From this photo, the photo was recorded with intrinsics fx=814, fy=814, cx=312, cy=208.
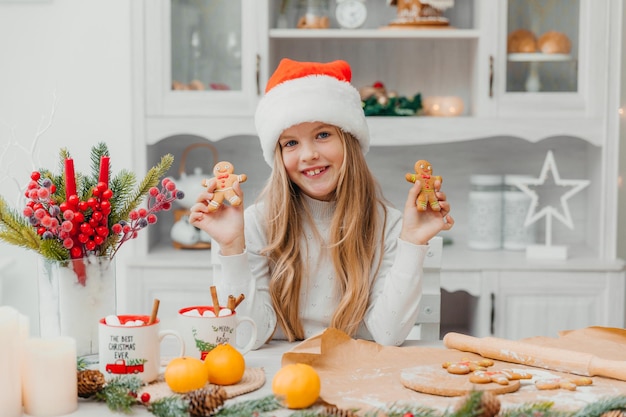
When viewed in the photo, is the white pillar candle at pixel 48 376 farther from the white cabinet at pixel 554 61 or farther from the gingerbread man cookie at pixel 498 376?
the white cabinet at pixel 554 61

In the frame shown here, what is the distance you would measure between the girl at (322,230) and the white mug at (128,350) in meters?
0.47

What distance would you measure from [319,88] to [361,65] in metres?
1.46

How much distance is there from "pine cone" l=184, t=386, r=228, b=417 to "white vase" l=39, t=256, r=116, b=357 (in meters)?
0.33

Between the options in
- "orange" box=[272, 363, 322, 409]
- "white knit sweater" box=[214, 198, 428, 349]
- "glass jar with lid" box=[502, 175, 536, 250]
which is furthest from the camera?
"glass jar with lid" box=[502, 175, 536, 250]

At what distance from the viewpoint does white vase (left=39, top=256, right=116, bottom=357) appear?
1.32 meters

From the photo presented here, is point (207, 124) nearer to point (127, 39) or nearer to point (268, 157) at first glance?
point (127, 39)

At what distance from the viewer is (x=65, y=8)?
3.24 m

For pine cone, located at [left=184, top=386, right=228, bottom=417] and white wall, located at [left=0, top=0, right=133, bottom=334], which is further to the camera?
white wall, located at [left=0, top=0, right=133, bottom=334]

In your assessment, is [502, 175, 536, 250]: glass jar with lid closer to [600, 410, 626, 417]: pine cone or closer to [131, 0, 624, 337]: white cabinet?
[131, 0, 624, 337]: white cabinet

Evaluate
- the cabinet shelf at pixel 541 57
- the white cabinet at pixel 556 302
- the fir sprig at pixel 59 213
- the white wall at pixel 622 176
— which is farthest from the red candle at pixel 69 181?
the white wall at pixel 622 176

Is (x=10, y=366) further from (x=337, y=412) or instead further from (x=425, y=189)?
(x=425, y=189)

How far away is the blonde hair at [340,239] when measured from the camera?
1.79m

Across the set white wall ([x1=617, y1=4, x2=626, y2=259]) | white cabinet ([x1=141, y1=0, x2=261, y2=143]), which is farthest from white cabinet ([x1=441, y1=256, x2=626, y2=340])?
white cabinet ([x1=141, y1=0, x2=261, y2=143])

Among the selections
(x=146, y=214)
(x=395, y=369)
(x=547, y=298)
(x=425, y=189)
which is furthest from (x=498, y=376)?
(x=547, y=298)
